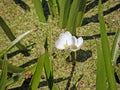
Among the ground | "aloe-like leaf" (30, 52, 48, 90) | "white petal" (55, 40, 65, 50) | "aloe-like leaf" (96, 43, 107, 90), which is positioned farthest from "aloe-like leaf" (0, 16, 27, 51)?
"aloe-like leaf" (96, 43, 107, 90)

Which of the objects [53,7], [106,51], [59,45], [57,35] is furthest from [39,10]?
[106,51]

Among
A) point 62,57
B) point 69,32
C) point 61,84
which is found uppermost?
point 69,32

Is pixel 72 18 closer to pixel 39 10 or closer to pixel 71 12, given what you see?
pixel 71 12

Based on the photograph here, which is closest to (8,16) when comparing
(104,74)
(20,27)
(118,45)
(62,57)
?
(20,27)

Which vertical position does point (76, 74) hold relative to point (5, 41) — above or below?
below

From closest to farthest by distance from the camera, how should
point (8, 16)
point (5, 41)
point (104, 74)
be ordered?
point (104, 74)
point (5, 41)
point (8, 16)

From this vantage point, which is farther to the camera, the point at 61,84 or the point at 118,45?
the point at 61,84

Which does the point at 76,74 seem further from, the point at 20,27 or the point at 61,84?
the point at 20,27
